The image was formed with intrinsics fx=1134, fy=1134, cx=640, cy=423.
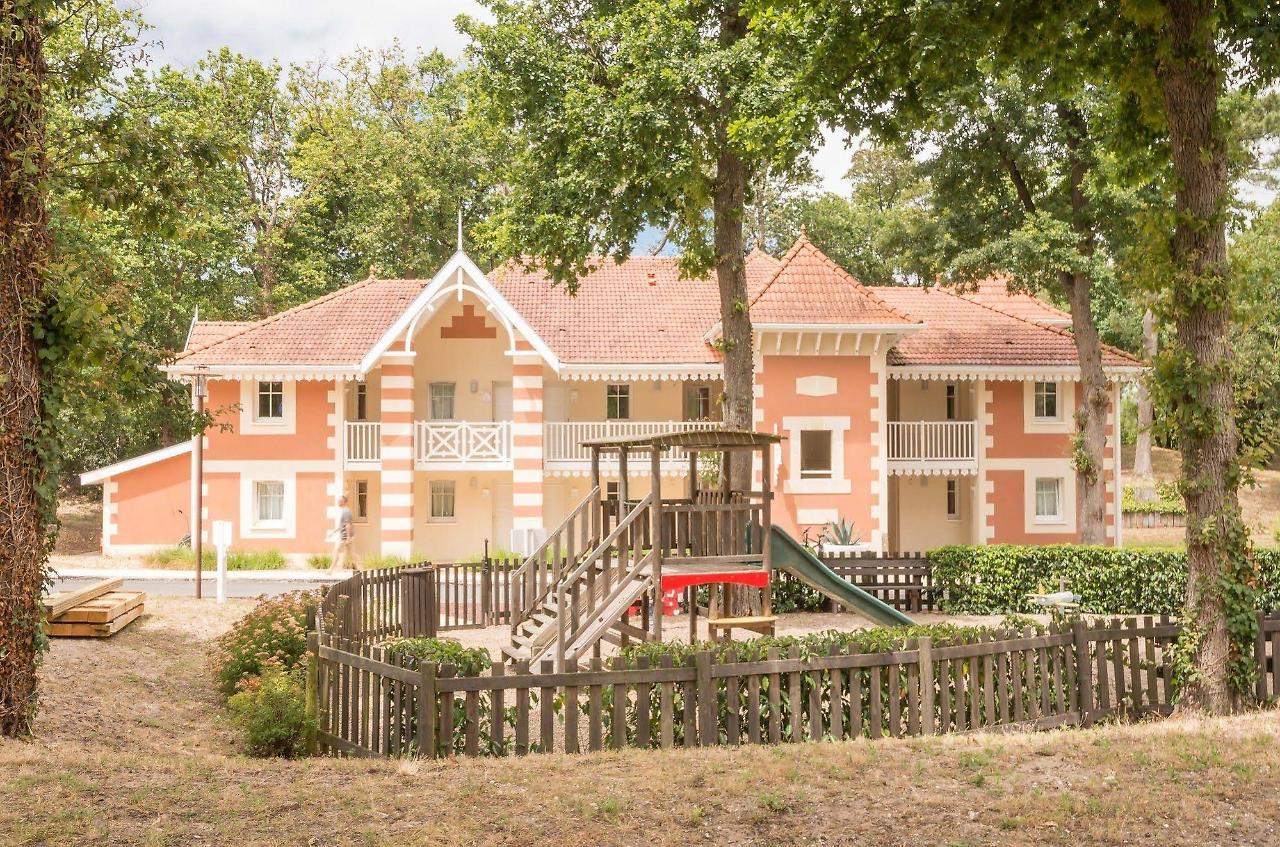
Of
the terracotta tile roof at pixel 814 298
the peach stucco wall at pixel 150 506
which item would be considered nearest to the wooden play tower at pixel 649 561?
the terracotta tile roof at pixel 814 298

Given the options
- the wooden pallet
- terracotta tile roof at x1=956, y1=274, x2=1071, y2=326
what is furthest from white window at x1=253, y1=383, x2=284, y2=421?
terracotta tile roof at x1=956, y1=274, x2=1071, y2=326

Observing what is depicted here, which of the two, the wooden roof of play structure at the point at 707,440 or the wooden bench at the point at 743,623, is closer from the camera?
the wooden roof of play structure at the point at 707,440

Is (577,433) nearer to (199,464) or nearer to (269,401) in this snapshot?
(269,401)

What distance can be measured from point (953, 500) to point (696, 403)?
8.09 meters

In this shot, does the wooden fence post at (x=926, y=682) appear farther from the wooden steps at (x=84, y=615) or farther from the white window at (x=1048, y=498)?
the white window at (x=1048, y=498)

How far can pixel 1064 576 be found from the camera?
21641 millimetres

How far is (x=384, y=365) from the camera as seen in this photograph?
100 feet

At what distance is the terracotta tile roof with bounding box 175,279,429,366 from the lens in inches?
1199

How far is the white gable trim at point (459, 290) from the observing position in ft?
97.1

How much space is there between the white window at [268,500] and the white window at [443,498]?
166 inches

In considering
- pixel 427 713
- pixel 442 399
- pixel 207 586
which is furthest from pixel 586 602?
pixel 442 399

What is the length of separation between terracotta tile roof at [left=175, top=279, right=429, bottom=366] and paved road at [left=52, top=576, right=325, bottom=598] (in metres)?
6.43

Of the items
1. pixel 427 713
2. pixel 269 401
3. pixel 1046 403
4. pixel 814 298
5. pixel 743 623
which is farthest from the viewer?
pixel 1046 403

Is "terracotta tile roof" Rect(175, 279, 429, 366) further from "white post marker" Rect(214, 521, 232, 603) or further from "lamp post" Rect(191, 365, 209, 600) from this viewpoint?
"white post marker" Rect(214, 521, 232, 603)
